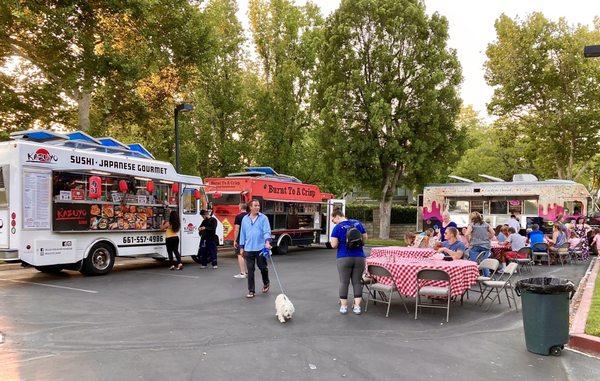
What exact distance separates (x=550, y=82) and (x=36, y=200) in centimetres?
2896

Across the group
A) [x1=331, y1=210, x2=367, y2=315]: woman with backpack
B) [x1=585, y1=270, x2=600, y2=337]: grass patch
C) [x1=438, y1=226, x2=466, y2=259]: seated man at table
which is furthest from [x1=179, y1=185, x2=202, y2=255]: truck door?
[x1=585, y1=270, x2=600, y2=337]: grass patch

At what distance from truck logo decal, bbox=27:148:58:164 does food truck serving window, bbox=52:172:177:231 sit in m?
A: 0.35

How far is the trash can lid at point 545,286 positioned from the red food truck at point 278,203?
459 inches

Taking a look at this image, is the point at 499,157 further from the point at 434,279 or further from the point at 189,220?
the point at 434,279

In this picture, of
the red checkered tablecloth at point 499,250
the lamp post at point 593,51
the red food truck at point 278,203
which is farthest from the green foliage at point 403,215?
the lamp post at point 593,51

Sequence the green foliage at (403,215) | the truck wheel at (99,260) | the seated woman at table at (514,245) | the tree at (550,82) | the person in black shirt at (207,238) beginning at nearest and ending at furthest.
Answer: the truck wheel at (99,260) → the person in black shirt at (207,238) → the seated woman at table at (514,245) → the tree at (550,82) → the green foliage at (403,215)

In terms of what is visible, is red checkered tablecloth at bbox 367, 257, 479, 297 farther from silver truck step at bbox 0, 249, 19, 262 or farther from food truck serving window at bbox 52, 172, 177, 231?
silver truck step at bbox 0, 249, 19, 262

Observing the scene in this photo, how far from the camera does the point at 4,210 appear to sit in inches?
406

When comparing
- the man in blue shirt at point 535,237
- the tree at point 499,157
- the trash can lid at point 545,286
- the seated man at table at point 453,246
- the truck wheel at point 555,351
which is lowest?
the truck wheel at point 555,351

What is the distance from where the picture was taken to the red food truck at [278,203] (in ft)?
56.3

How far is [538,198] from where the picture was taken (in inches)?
867

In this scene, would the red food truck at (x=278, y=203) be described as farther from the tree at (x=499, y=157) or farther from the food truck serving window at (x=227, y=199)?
the tree at (x=499, y=157)

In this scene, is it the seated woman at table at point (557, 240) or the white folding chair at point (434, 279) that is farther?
the seated woman at table at point (557, 240)

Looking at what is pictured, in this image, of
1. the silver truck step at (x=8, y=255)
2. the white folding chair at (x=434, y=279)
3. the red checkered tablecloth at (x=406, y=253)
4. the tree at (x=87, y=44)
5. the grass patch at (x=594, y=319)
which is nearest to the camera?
the grass patch at (x=594, y=319)
